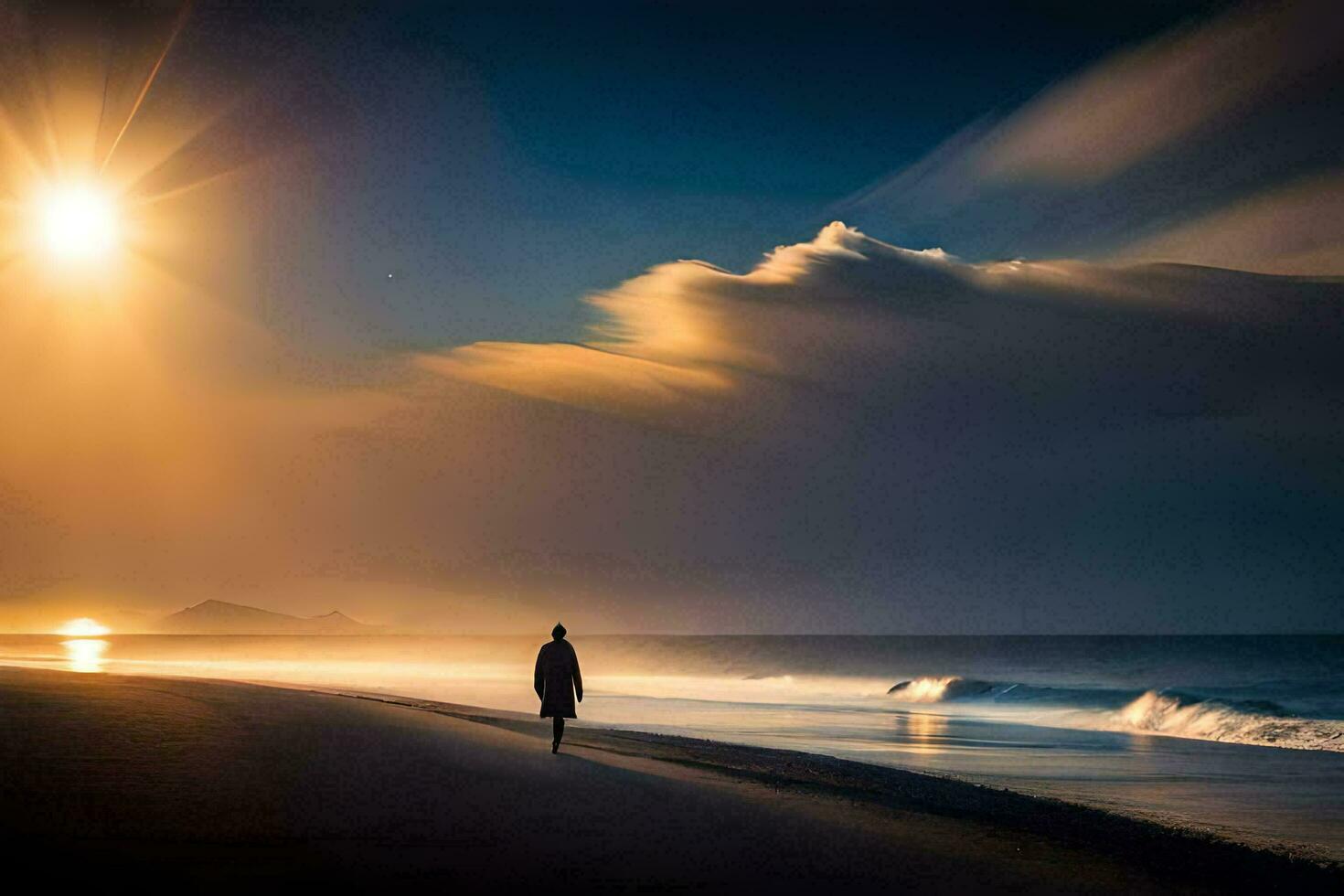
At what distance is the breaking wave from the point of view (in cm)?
2912

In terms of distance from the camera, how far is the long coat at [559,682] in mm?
17406

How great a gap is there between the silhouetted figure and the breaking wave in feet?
59.3

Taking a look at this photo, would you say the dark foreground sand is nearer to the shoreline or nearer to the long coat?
the shoreline

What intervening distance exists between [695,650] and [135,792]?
441 feet

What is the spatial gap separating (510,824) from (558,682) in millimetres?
7030

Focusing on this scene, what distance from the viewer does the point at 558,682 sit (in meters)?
17.4

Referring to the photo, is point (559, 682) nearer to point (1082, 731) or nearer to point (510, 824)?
point (510, 824)

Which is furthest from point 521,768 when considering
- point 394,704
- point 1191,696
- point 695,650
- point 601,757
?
point 695,650

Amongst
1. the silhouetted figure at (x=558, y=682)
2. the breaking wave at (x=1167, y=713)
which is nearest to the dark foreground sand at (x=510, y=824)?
the silhouetted figure at (x=558, y=682)

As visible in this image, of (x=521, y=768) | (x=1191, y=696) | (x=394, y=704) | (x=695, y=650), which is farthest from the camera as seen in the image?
(x=695, y=650)

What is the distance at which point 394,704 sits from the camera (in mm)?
26938

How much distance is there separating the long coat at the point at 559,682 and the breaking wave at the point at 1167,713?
1806 centimetres

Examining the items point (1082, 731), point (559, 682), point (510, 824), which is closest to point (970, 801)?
point (510, 824)

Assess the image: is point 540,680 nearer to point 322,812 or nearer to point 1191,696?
point 322,812
